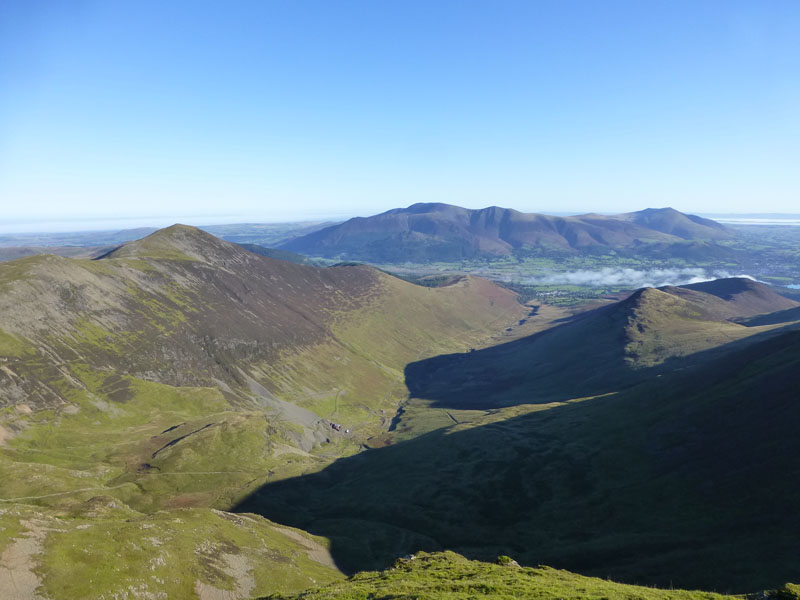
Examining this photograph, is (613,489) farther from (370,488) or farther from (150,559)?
(150,559)

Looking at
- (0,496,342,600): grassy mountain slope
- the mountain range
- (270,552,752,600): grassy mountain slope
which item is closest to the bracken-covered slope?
(0,496,342,600): grassy mountain slope

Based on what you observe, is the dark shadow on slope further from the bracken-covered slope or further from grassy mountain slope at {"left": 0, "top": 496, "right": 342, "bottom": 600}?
the bracken-covered slope

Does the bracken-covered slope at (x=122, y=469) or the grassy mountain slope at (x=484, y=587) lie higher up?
the grassy mountain slope at (x=484, y=587)

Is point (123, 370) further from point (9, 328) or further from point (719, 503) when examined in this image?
point (719, 503)

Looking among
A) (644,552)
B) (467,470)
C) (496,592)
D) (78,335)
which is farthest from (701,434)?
(78,335)

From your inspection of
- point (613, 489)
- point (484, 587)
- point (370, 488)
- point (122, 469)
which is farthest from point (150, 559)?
point (613, 489)

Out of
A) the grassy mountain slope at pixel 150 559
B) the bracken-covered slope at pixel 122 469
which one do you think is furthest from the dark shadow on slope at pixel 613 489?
the bracken-covered slope at pixel 122 469

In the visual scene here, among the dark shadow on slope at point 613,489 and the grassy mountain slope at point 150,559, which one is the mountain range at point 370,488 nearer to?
the grassy mountain slope at point 150,559
